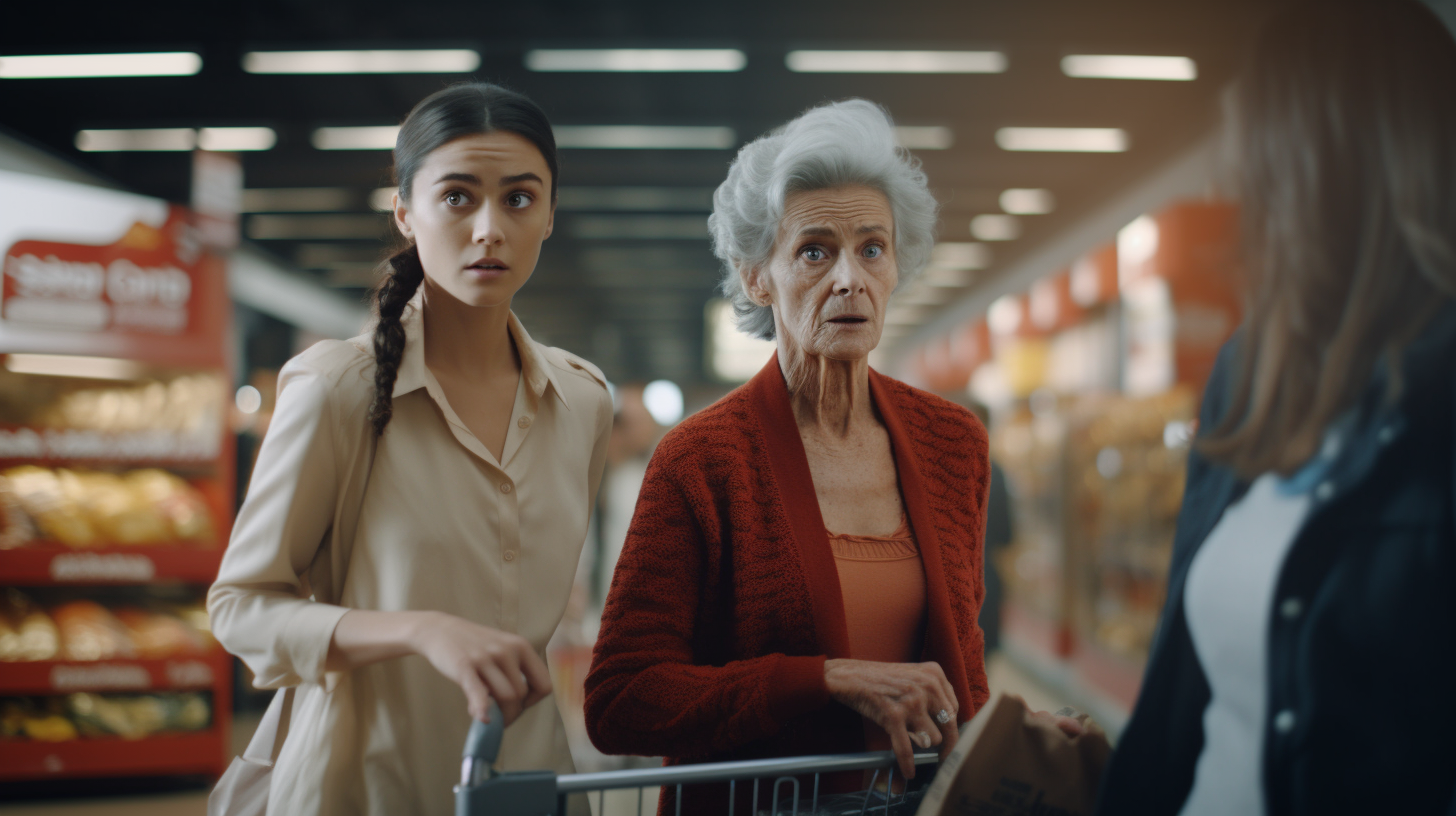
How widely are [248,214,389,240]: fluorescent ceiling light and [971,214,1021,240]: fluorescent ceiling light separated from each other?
698 centimetres

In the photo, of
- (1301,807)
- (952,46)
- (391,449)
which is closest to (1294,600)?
(1301,807)

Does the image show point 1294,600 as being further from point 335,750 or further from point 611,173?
point 611,173

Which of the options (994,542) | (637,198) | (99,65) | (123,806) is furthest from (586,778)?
(637,198)

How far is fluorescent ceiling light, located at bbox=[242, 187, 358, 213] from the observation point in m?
8.83

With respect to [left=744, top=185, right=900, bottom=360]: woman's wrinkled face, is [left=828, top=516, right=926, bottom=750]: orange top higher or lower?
lower

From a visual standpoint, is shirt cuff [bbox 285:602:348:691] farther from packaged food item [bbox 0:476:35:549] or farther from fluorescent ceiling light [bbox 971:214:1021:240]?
fluorescent ceiling light [bbox 971:214:1021:240]

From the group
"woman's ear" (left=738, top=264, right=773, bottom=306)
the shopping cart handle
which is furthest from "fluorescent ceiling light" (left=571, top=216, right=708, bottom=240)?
the shopping cart handle

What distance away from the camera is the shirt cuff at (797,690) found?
43.5 inches

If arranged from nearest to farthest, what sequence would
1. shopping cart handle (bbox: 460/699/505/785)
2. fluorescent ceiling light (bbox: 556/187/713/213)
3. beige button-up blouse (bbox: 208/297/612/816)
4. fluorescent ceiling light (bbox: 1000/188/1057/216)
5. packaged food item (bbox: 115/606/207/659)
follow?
1. shopping cart handle (bbox: 460/699/505/785)
2. beige button-up blouse (bbox: 208/297/612/816)
3. packaged food item (bbox: 115/606/207/659)
4. fluorescent ceiling light (bbox: 1000/188/1057/216)
5. fluorescent ceiling light (bbox: 556/187/713/213)

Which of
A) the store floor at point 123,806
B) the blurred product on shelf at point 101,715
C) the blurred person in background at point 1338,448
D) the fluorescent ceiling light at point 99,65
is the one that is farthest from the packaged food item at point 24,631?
the blurred person in background at point 1338,448

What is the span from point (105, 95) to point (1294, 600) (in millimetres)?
8052

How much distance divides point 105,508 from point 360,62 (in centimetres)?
340

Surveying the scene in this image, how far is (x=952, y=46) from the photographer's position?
5.53 metres

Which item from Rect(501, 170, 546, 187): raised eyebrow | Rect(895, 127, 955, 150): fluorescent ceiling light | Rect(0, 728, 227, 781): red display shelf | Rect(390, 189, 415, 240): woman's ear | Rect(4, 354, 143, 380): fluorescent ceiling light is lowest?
Rect(0, 728, 227, 781): red display shelf
